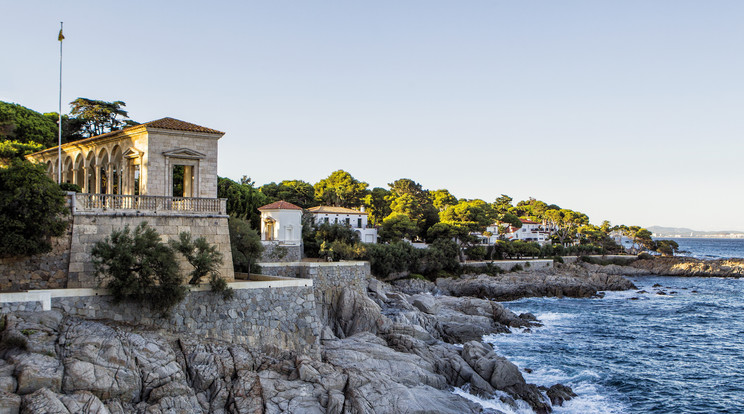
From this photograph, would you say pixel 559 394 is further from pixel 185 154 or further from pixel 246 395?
pixel 185 154

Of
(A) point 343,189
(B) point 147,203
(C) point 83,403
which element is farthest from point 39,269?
(A) point 343,189

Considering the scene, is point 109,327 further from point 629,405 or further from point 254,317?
point 629,405

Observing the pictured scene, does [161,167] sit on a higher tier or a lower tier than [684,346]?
higher

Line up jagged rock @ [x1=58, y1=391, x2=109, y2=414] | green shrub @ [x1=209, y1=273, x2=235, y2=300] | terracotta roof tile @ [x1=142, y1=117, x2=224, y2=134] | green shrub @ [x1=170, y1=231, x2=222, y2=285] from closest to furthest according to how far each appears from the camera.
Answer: jagged rock @ [x1=58, y1=391, x2=109, y2=414]
green shrub @ [x1=170, y1=231, x2=222, y2=285]
green shrub @ [x1=209, y1=273, x2=235, y2=300]
terracotta roof tile @ [x1=142, y1=117, x2=224, y2=134]

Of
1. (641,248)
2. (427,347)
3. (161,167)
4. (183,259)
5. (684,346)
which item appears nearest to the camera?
(183,259)

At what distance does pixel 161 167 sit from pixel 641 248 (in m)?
119

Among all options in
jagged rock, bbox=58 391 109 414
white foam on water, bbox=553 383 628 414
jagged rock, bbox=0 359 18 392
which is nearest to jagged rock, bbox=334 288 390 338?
white foam on water, bbox=553 383 628 414

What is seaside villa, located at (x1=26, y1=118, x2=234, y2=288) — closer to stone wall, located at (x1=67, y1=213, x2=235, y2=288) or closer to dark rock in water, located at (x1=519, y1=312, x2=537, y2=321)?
stone wall, located at (x1=67, y1=213, x2=235, y2=288)

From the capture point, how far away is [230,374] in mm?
18344

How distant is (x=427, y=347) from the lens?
87.2 feet

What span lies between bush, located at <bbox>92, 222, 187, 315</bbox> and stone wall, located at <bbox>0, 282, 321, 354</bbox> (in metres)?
0.55

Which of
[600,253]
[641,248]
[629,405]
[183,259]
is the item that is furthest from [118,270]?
[641,248]

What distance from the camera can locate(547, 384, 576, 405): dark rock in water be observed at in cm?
2309

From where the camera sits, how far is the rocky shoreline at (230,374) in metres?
15.0
